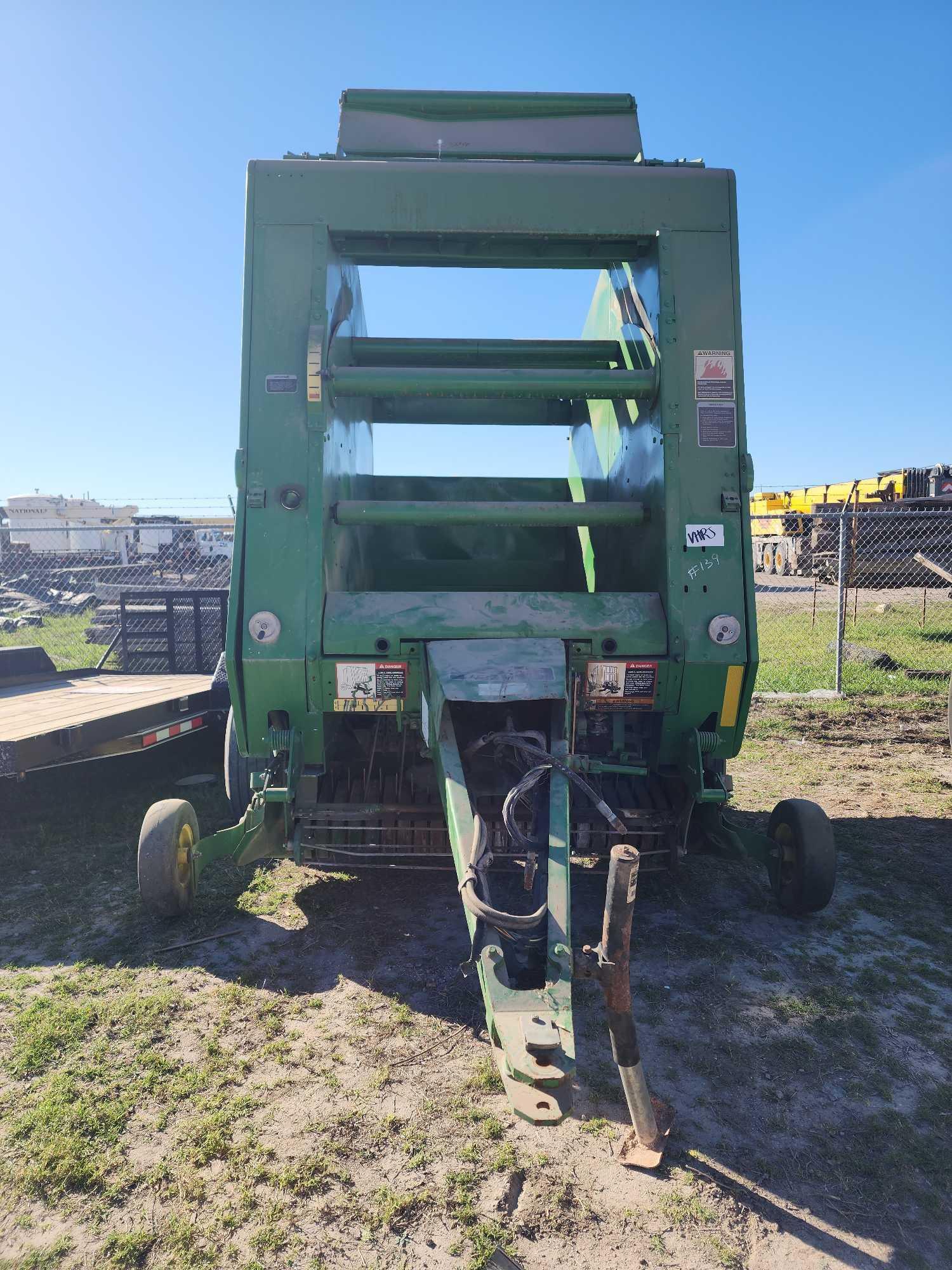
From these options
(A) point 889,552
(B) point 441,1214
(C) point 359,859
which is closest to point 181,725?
(C) point 359,859

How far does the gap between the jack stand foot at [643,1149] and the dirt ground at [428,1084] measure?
0.03 m

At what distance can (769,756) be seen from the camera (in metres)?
7.01

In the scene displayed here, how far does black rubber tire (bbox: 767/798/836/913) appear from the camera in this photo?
375 cm

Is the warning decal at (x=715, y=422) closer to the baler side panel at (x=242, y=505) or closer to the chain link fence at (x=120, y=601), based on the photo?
the baler side panel at (x=242, y=505)

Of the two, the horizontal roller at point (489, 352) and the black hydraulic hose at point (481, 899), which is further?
the horizontal roller at point (489, 352)

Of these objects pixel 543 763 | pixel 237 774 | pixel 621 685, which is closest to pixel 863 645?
pixel 621 685

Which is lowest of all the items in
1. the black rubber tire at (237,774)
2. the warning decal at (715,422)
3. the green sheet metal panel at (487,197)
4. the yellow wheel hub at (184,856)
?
the yellow wheel hub at (184,856)

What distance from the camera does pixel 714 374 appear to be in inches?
148

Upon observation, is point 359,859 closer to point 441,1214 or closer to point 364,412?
point 441,1214

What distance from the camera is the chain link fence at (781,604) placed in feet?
26.5

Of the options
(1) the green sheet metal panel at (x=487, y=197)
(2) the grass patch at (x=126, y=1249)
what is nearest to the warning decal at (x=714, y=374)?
(1) the green sheet metal panel at (x=487, y=197)

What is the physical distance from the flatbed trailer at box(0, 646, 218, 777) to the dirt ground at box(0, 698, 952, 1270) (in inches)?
27.9

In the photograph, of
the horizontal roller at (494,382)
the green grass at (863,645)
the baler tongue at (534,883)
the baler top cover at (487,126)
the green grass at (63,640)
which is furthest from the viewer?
the green grass at (63,640)

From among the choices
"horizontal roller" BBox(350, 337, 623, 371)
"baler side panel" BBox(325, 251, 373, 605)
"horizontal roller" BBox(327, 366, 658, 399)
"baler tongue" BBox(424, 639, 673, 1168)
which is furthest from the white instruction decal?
"baler side panel" BBox(325, 251, 373, 605)
